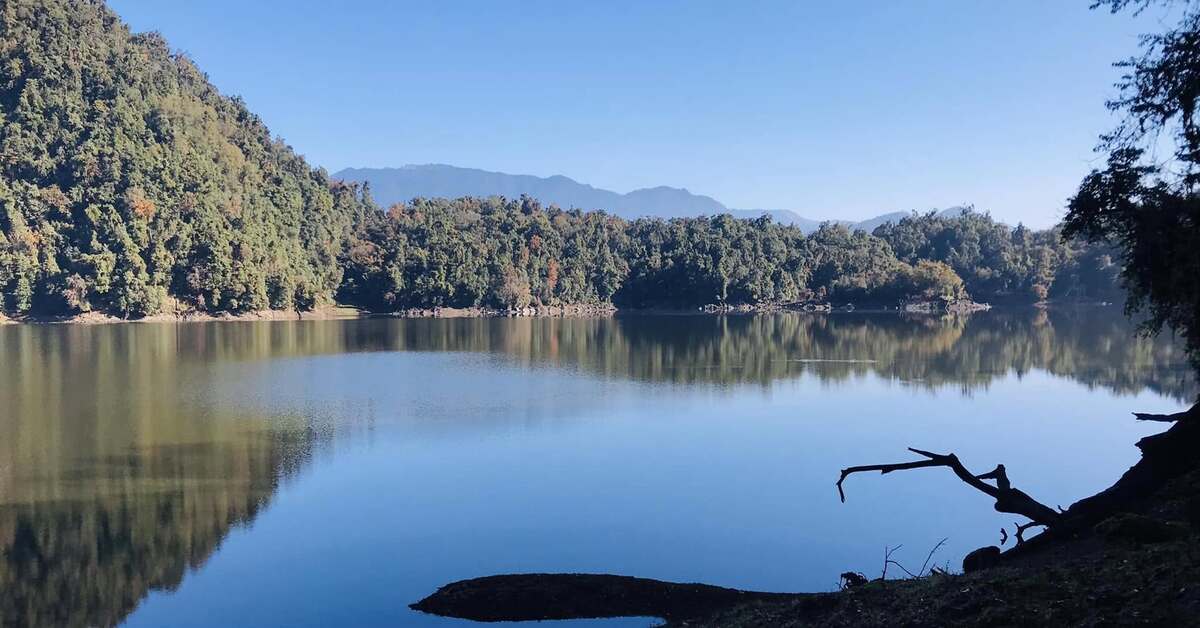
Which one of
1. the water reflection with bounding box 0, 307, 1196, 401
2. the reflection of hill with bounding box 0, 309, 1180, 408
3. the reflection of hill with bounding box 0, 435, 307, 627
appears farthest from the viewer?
the reflection of hill with bounding box 0, 309, 1180, 408

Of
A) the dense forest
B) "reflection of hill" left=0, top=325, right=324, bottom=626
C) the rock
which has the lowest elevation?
"reflection of hill" left=0, top=325, right=324, bottom=626

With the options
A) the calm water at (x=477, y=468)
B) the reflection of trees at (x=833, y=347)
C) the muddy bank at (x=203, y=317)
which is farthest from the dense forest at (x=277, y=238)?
the calm water at (x=477, y=468)

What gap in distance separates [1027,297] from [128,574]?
126 meters

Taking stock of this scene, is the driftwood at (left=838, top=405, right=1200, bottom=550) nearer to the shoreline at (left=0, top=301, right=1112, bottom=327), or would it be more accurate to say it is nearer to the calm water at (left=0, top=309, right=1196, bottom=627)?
the calm water at (left=0, top=309, right=1196, bottom=627)

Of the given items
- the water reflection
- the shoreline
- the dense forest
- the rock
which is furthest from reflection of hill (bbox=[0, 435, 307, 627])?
the shoreline

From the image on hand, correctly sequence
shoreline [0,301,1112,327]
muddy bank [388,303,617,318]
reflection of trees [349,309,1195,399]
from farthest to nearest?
1. muddy bank [388,303,617,318]
2. shoreline [0,301,1112,327]
3. reflection of trees [349,309,1195,399]

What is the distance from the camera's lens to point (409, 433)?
88.9 feet

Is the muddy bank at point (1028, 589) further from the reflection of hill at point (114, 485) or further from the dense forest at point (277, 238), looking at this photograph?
the dense forest at point (277, 238)

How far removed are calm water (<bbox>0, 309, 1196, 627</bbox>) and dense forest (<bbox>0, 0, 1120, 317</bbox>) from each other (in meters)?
41.1

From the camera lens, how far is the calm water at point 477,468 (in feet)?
47.5

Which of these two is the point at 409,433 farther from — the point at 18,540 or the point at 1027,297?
the point at 1027,297

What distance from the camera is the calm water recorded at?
14469 millimetres

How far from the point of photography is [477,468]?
22141 mm

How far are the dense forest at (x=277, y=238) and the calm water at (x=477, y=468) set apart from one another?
4105 cm
